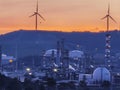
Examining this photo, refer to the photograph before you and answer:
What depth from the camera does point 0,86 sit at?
69.2 m

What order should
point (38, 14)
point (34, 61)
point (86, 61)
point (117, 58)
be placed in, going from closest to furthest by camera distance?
point (38, 14)
point (86, 61)
point (34, 61)
point (117, 58)

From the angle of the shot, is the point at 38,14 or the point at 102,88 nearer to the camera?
the point at 102,88

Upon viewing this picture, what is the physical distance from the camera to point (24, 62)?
183m

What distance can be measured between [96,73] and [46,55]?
1734 inches

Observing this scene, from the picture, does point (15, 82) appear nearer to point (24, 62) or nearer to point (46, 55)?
point (46, 55)

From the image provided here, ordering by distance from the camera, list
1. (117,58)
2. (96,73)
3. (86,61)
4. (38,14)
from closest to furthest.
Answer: (38,14) < (96,73) < (86,61) < (117,58)

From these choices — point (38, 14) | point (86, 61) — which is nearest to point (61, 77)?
point (38, 14)

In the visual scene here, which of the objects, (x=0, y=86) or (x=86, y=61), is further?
(x=86, y=61)

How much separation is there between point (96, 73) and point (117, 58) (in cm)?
9001

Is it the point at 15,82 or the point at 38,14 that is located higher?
the point at 38,14

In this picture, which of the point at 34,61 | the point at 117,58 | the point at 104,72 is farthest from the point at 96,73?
the point at 117,58

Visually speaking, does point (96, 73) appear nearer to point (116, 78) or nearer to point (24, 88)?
point (116, 78)

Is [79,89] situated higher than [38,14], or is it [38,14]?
[38,14]

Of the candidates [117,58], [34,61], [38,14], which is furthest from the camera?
[117,58]
